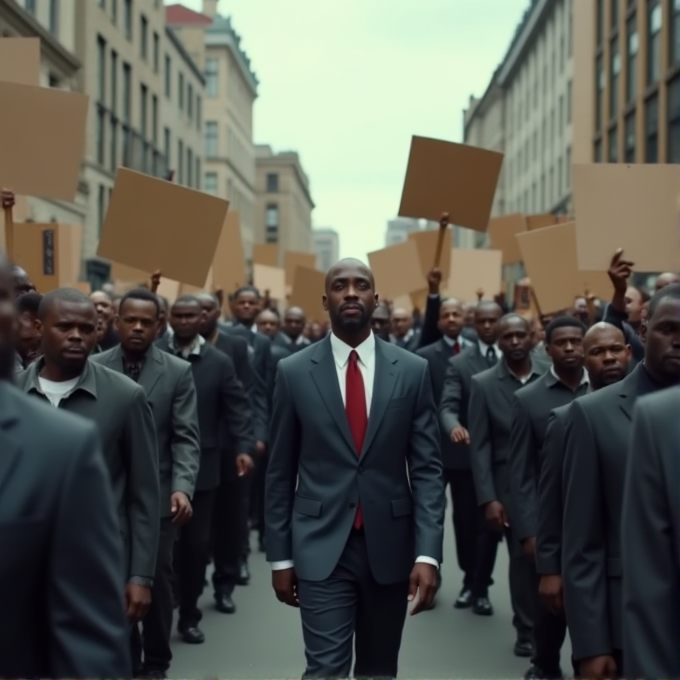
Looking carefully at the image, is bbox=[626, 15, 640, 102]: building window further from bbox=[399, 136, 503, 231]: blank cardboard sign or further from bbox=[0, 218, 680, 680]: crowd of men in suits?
bbox=[399, 136, 503, 231]: blank cardboard sign

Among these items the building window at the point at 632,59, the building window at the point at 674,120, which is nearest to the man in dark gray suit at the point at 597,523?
the building window at the point at 674,120

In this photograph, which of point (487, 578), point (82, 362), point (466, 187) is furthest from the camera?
point (466, 187)

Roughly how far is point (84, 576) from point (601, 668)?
2.33 m

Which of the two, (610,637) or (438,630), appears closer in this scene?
(610,637)

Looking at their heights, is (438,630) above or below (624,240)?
below

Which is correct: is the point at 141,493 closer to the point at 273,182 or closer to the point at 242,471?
the point at 242,471

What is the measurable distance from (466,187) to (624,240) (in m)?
1.85

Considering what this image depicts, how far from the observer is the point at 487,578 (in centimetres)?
866

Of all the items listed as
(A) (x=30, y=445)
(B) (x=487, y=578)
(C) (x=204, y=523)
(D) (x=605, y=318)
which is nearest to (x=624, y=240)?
(D) (x=605, y=318)

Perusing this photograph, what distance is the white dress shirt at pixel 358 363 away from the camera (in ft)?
16.8

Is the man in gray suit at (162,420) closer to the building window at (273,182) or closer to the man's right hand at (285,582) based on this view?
the man's right hand at (285,582)

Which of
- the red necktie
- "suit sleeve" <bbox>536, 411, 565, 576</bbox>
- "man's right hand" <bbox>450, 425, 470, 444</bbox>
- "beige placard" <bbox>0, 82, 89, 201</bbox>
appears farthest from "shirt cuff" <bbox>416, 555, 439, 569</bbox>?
"beige placard" <bbox>0, 82, 89, 201</bbox>

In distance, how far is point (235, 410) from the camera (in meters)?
8.27

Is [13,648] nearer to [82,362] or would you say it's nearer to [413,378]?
[82,362]
